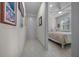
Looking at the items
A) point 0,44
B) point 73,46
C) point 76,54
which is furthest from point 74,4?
point 0,44

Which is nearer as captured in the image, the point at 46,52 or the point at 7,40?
the point at 7,40

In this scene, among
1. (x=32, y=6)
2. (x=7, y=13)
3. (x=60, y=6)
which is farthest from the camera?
(x=60, y=6)

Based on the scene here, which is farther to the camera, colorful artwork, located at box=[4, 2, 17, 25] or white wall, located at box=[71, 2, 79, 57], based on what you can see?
white wall, located at box=[71, 2, 79, 57]

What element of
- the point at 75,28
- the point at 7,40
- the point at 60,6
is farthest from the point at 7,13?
the point at 60,6

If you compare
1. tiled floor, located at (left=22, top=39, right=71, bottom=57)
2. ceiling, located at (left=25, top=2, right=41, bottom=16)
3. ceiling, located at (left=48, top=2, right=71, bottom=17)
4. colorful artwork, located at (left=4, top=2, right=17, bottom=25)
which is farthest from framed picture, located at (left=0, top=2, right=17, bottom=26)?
ceiling, located at (left=48, top=2, right=71, bottom=17)

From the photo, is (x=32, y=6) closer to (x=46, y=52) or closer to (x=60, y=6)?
→ (x=60, y=6)

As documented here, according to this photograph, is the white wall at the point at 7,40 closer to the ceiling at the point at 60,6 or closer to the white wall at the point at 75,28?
the white wall at the point at 75,28

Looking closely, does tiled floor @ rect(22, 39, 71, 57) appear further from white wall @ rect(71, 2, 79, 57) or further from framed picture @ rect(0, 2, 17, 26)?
framed picture @ rect(0, 2, 17, 26)

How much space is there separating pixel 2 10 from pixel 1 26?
0.19 meters

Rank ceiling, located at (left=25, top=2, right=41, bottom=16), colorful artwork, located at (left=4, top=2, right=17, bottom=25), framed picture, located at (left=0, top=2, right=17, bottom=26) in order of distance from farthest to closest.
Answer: ceiling, located at (left=25, top=2, right=41, bottom=16), colorful artwork, located at (left=4, top=2, right=17, bottom=25), framed picture, located at (left=0, top=2, right=17, bottom=26)

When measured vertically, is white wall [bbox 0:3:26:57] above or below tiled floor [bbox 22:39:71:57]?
above

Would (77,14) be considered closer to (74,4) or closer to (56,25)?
(74,4)

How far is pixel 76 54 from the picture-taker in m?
1.73

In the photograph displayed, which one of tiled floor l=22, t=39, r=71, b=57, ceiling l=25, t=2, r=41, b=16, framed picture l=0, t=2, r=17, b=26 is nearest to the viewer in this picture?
framed picture l=0, t=2, r=17, b=26
